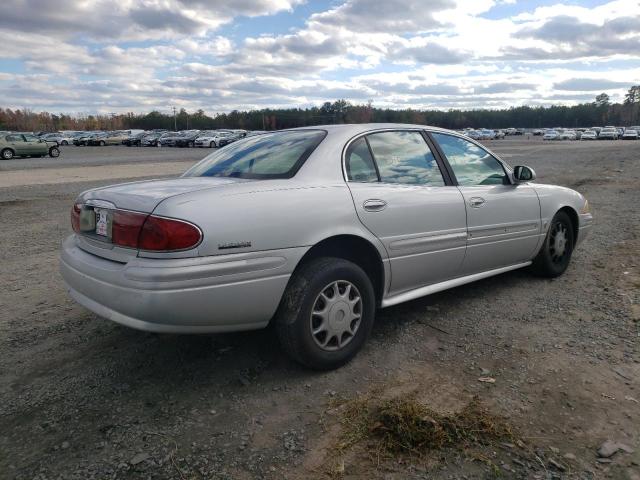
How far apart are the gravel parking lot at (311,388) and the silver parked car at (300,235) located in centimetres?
35

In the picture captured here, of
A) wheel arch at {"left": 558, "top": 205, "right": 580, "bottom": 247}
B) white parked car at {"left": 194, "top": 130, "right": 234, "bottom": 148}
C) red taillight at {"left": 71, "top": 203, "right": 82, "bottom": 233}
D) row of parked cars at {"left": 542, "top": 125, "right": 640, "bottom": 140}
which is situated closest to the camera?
red taillight at {"left": 71, "top": 203, "right": 82, "bottom": 233}

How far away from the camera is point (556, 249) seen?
510cm

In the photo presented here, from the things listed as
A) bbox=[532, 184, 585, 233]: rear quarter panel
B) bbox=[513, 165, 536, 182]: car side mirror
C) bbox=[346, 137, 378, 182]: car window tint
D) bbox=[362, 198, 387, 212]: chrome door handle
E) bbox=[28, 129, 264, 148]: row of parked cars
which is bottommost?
bbox=[532, 184, 585, 233]: rear quarter panel

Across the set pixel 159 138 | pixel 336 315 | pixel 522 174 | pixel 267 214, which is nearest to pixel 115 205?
pixel 267 214

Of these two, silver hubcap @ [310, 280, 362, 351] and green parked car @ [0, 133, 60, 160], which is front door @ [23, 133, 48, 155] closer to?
green parked car @ [0, 133, 60, 160]

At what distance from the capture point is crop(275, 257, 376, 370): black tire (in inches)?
119

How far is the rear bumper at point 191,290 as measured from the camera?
8.70ft

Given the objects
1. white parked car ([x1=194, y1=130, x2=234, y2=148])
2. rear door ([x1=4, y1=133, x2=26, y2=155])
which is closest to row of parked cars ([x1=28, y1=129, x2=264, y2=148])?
white parked car ([x1=194, y1=130, x2=234, y2=148])

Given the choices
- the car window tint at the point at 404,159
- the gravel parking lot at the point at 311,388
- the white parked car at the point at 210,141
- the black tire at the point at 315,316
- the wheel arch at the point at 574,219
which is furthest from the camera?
the white parked car at the point at 210,141

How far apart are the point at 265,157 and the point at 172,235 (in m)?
1.17

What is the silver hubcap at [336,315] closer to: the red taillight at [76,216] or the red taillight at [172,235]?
the red taillight at [172,235]

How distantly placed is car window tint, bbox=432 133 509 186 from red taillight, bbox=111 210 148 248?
2.47 meters

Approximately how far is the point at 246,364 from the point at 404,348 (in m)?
1.08

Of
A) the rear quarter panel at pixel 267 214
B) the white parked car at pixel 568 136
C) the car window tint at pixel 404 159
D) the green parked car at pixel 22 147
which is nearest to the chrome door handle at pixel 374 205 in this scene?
the rear quarter panel at pixel 267 214
